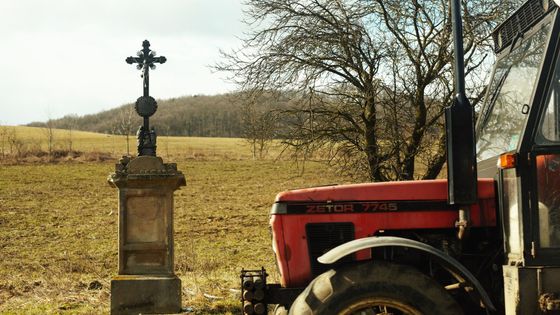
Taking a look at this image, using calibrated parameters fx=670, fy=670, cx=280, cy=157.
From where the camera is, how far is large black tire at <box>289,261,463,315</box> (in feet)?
13.2

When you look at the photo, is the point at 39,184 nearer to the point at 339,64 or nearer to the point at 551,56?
the point at 339,64

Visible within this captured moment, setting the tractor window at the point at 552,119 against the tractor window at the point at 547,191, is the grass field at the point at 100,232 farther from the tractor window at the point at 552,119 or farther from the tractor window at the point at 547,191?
the tractor window at the point at 552,119

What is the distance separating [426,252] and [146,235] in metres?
4.51

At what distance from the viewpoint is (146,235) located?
7883 millimetres

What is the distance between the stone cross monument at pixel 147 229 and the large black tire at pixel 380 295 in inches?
152

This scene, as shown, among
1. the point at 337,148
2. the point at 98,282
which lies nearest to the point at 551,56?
the point at 98,282

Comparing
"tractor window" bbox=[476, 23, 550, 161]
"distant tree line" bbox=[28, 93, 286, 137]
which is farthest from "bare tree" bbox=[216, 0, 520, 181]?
"distant tree line" bbox=[28, 93, 286, 137]

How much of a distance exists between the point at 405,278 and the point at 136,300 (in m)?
4.31

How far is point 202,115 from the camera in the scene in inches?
3095

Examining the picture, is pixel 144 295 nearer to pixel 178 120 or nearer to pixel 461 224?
pixel 461 224

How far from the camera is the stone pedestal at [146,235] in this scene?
7.59 meters

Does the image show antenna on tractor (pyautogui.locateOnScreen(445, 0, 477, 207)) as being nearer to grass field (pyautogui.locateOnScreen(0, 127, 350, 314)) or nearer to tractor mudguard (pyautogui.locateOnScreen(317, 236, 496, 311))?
tractor mudguard (pyautogui.locateOnScreen(317, 236, 496, 311))

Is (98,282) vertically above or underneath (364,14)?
underneath

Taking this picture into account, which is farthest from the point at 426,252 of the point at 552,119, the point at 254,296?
the point at 254,296
